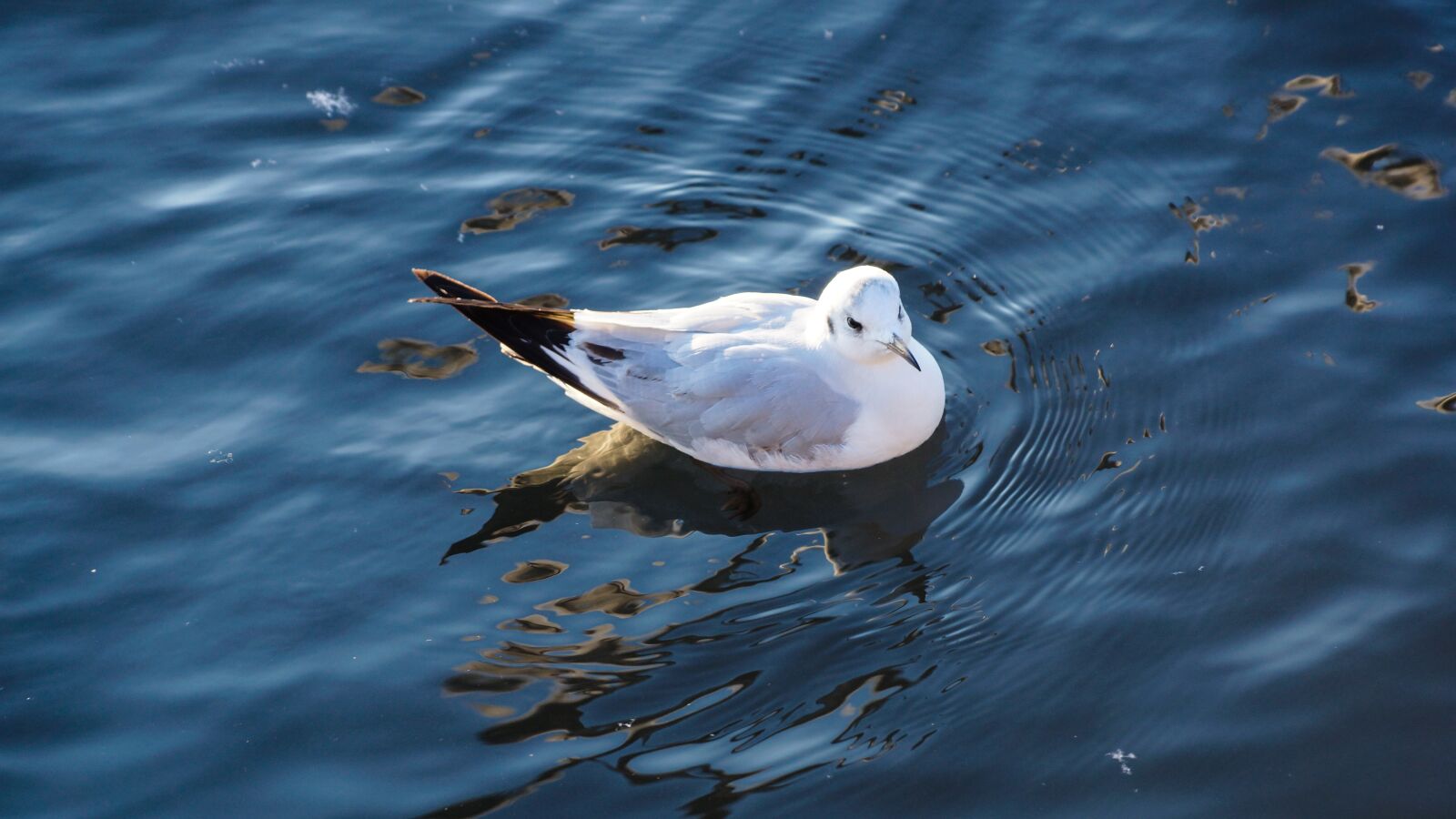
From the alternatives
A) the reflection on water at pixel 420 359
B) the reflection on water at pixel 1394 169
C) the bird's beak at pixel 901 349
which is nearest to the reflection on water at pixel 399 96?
the reflection on water at pixel 420 359

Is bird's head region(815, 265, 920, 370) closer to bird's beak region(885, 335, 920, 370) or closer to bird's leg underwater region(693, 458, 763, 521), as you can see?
bird's beak region(885, 335, 920, 370)

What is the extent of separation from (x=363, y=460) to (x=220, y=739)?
4.68 feet

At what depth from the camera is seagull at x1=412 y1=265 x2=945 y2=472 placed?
568cm

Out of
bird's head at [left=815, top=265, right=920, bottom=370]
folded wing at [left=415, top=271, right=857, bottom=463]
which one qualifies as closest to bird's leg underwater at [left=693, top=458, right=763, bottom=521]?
folded wing at [left=415, top=271, right=857, bottom=463]

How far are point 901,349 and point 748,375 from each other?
67cm

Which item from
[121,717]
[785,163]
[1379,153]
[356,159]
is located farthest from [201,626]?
[1379,153]

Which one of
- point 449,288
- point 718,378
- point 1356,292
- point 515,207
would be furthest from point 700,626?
point 1356,292

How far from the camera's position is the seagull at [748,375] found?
5676 mm

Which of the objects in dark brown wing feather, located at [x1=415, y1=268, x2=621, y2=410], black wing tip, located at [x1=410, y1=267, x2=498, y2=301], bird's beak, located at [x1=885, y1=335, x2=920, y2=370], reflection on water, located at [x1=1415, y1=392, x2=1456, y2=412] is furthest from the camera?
black wing tip, located at [x1=410, y1=267, x2=498, y2=301]

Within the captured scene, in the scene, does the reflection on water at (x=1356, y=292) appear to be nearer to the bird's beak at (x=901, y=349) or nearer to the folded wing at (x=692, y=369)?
the bird's beak at (x=901, y=349)

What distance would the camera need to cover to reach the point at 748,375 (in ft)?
18.7

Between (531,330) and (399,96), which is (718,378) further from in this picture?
(399,96)

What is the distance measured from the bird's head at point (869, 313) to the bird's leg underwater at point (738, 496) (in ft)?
2.43

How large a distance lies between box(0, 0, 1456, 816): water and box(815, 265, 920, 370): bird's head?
0.62m
